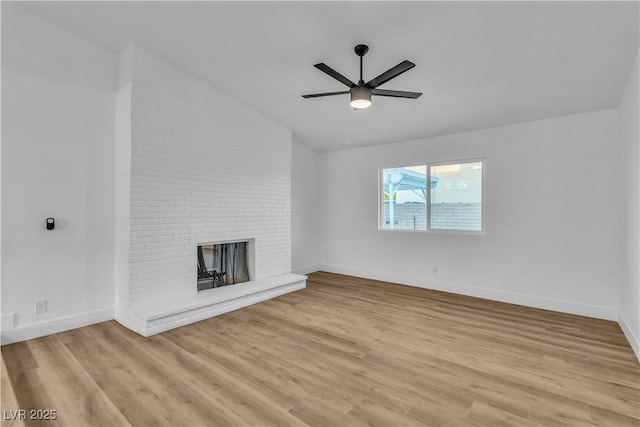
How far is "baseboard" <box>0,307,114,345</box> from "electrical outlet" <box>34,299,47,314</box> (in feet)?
0.40

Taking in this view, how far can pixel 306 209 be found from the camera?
6398mm

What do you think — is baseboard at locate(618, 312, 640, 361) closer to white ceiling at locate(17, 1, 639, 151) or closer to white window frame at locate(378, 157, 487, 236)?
white window frame at locate(378, 157, 487, 236)

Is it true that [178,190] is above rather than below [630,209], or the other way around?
above

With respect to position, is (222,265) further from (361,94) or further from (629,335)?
(629,335)

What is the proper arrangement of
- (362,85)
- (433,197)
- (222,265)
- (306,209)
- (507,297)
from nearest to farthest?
(362,85) < (507,297) < (222,265) < (433,197) < (306,209)

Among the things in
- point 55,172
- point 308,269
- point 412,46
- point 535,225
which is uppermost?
point 412,46

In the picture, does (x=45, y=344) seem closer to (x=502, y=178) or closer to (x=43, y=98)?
(x=43, y=98)

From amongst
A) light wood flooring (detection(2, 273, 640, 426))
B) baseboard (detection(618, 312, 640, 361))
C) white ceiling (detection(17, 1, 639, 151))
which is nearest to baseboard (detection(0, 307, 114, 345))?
light wood flooring (detection(2, 273, 640, 426))

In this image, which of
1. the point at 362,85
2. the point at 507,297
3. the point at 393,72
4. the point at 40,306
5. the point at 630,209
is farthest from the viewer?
the point at 507,297

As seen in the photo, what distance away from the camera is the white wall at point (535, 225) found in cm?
374

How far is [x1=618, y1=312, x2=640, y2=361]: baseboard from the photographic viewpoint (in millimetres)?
2728

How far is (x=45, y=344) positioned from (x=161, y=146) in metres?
2.35

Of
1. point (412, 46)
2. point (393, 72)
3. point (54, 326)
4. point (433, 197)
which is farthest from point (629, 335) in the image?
point (54, 326)

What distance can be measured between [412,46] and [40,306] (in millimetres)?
4583
